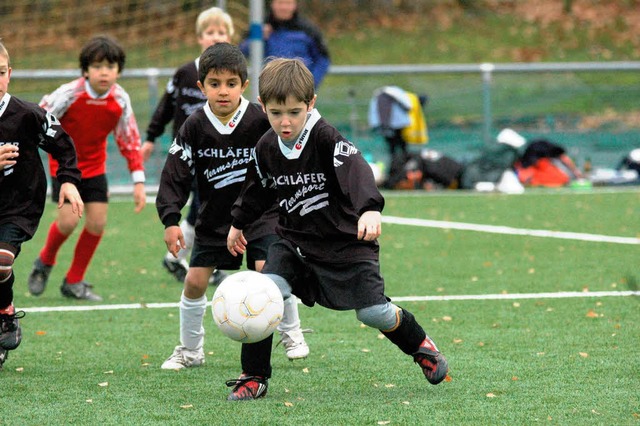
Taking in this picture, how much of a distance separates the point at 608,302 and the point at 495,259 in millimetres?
1979

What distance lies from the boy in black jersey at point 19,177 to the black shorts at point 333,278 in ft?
3.80

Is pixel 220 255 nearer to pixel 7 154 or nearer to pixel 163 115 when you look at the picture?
pixel 7 154

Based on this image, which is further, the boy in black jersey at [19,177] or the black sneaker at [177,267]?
the black sneaker at [177,267]

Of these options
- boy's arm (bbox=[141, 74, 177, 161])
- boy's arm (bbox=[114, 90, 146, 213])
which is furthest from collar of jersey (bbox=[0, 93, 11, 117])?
boy's arm (bbox=[141, 74, 177, 161])

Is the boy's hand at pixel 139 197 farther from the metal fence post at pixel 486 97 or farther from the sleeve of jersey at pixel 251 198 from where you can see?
the metal fence post at pixel 486 97

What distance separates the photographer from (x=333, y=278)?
4715mm

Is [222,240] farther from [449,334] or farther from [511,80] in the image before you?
[511,80]

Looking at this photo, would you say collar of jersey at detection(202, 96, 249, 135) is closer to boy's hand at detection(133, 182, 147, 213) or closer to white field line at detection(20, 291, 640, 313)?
boy's hand at detection(133, 182, 147, 213)

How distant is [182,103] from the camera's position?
8.02 m

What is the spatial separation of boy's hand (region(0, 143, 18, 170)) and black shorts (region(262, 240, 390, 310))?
138 cm

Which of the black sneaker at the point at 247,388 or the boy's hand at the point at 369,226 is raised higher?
the boy's hand at the point at 369,226

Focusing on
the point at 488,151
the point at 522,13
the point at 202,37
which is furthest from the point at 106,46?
the point at 522,13

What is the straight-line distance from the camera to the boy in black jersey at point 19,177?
5305 millimetres

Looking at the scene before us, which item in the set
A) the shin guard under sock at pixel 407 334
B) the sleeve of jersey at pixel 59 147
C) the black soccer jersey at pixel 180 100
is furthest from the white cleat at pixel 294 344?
the black soccer jersey at pixel 180 100
